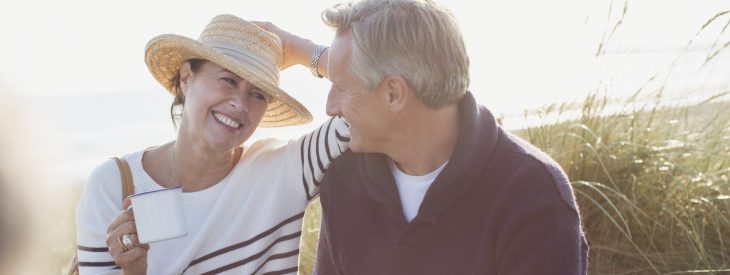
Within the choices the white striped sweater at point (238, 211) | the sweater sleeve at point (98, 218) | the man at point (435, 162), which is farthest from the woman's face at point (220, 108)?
the man at point (435, 162)

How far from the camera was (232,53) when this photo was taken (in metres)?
3.00

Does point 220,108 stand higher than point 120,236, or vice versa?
point 220,108

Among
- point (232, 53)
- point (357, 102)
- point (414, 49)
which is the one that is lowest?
point (357, 102)

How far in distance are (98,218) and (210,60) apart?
22.8 inches

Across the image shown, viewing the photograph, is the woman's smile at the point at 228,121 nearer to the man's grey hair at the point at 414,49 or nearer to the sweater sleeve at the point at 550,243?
the man's grey hair at the point at 414,49

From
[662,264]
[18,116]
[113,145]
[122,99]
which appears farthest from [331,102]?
[122,99]

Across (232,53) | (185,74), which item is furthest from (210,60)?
(185,74)

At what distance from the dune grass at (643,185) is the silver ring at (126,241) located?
5.62 feet

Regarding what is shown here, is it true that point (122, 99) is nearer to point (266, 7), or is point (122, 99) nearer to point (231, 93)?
point (266, 7)

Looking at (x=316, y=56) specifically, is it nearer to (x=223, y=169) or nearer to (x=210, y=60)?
(x=210, y=60)

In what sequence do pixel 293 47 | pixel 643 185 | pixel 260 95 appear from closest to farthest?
pixel 260 95, pixel 293 47, pixel 643 185

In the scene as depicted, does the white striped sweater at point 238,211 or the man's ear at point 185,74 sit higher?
the man's ear at point 185,74

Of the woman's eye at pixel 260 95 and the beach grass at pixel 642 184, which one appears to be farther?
the beach grass at pixel 642 184

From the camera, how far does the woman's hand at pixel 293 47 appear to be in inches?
125
